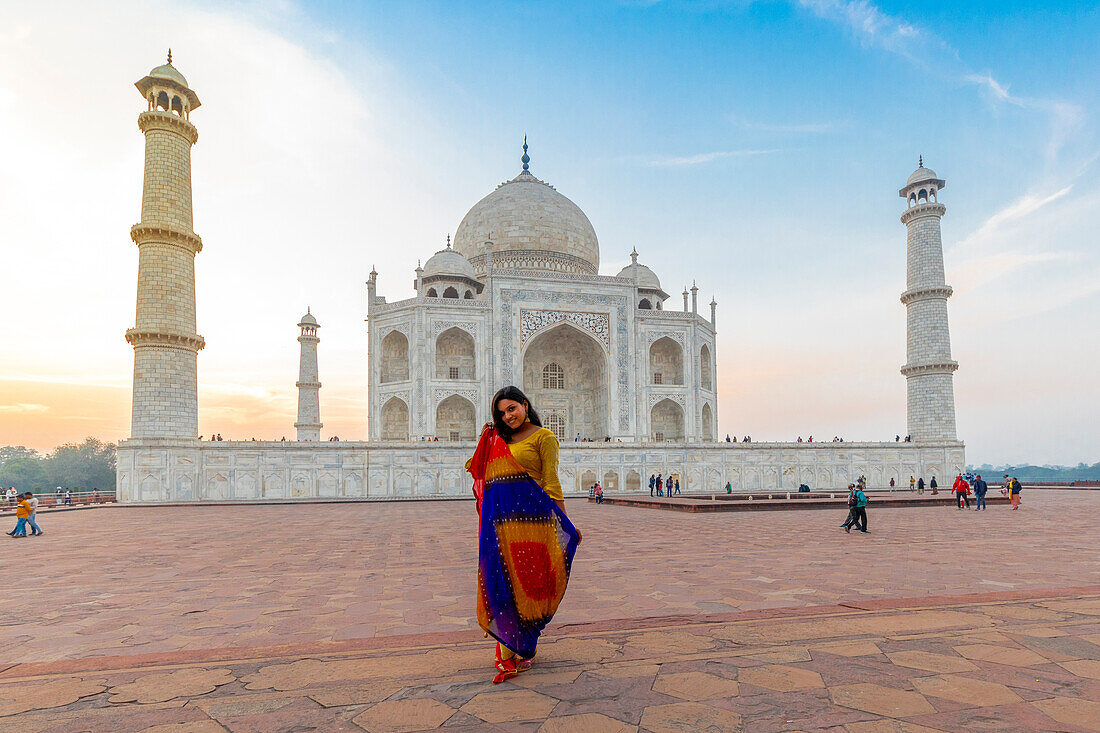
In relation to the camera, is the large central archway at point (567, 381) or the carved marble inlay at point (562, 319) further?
the large central archway at point (567, 381)

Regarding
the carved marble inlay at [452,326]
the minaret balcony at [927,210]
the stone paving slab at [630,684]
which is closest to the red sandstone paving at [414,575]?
the stone paving slab at [630,684]

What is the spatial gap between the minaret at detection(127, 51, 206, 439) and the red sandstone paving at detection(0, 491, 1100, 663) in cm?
928

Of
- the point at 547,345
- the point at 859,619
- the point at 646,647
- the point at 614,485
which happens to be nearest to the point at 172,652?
the point at 646,647

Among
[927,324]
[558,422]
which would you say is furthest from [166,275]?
[927,324]

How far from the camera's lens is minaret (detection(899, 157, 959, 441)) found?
26719 mm

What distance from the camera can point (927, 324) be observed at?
89.1 ft

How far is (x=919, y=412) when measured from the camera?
2706 cm

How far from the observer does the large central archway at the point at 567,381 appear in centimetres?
3077

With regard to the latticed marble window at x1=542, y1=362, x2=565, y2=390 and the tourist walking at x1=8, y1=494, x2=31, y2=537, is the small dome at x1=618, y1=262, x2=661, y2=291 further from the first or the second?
the tourist walking at x1=8, y1=494, x2=31, y2=537

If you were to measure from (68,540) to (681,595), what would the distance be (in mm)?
9499

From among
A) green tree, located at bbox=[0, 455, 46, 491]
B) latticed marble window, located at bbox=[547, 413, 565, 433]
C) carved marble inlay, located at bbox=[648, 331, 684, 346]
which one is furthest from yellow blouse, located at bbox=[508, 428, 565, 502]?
green tree, located at bbox=[0, 455, 46, 491]

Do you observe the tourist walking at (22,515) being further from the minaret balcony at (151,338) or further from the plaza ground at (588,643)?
the minaret balcony at (151,338)

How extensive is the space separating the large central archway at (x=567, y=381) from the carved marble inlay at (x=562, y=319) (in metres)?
0.84

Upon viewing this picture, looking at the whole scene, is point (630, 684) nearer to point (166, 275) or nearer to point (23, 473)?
point (166, 275)
